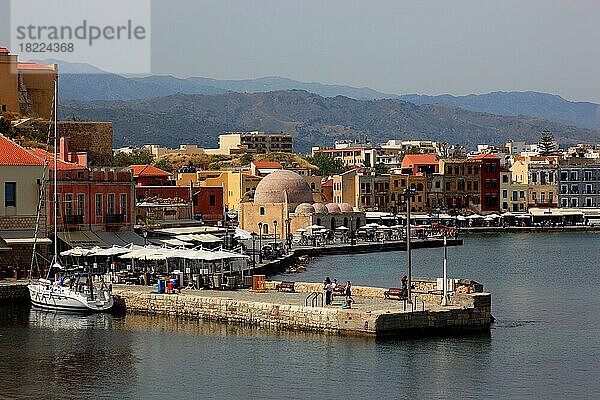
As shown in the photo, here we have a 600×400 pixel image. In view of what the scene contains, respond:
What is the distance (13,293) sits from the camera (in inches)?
2005

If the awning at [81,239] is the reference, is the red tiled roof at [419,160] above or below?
above

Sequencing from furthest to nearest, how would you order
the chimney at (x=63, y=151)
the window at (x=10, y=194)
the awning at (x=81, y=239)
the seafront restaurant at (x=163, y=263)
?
1. the chimney at (x=63, y=151)
2. the awning at (x=81, y=239)
3. the window at (x=10, y=194)
4. the seafront restaurant at (x=163, y=263)

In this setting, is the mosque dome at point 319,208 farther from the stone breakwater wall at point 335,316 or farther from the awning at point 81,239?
the stone breakwater wall at point 335,316

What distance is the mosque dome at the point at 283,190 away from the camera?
106 metres

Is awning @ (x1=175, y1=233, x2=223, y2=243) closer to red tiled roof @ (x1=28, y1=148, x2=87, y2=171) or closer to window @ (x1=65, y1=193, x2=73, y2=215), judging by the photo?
red tiled roof @ (x1=28, y1=148, x2=87, y2=171)

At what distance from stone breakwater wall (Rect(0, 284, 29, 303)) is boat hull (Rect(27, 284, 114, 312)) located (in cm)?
282

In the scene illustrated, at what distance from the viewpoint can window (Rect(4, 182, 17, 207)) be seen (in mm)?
55719

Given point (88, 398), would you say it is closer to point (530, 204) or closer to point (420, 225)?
point (420, 225)

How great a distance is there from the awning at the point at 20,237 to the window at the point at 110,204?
5178 mm

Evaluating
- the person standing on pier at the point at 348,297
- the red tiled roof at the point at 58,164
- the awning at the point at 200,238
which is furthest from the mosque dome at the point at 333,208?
the person standing on pier at the point at 348,297

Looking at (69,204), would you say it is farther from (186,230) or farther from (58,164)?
(186,230)

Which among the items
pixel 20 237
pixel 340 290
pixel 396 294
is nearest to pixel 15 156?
pixel 20 237

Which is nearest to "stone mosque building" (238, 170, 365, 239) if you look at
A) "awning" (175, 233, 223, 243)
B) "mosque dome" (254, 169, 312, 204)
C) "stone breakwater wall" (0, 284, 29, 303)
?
"mosque dome" (254, 169, 312, 204)

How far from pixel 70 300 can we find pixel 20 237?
9.20 m
